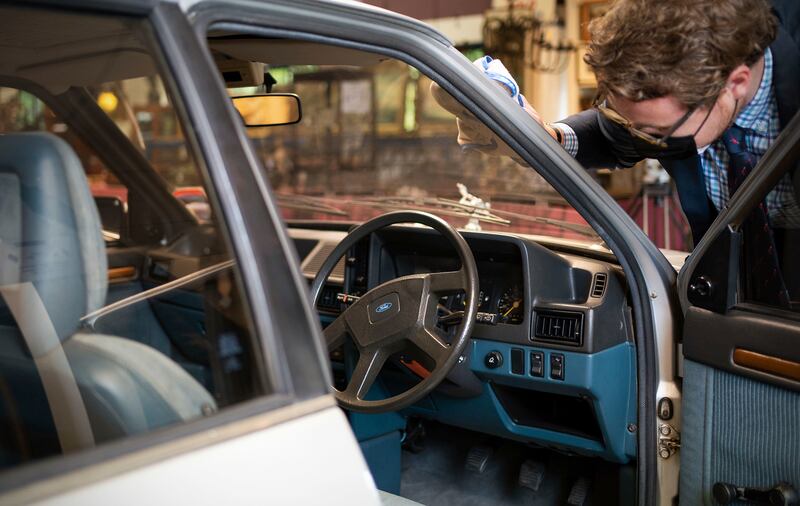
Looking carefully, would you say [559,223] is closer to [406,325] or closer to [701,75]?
[406,325]

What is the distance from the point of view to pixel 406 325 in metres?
1.99

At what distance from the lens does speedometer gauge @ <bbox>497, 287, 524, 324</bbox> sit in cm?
217

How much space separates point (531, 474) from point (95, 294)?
160 cm

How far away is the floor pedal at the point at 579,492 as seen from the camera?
237cm

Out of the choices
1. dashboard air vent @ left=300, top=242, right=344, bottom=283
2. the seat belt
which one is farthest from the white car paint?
dashboard air vent @ left=300, top=242, right=344, bottom=283

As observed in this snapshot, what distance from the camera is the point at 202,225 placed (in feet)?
4.24

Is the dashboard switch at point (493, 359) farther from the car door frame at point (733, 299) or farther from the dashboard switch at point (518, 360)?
the car door frame at point (733, 299)

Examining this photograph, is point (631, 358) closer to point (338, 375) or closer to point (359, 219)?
point (338, 375)

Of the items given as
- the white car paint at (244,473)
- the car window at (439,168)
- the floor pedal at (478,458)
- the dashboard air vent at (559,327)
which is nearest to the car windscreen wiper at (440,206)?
the car window at (439,168)

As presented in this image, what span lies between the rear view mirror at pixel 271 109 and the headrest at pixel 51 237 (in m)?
1.04

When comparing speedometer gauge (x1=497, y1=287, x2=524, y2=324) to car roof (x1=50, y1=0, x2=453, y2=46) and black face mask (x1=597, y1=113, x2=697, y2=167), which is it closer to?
black face mask (x1=597, y1=113, x2=697, y2=167)

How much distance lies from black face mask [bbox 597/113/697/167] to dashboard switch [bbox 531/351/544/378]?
57 centimetres

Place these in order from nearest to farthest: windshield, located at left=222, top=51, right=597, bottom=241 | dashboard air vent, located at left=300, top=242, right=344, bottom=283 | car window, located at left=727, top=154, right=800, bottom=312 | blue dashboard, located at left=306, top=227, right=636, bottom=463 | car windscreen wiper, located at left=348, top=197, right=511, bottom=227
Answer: car window, located at left=727, top=154, right=800, bottom=312 → blue dashboard, located at left=306, top=227, right=636, bottom=463 → windshield, located at left=222, top=51, right=597, bottom=241 → car windscreen wiper, located at left=348, top=197, right=511, bottom=227 → dashboard air vent, located at left=300, top=242, right=344, bottom=283

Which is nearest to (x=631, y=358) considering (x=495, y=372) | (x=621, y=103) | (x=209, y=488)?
(x=495, y=372)
